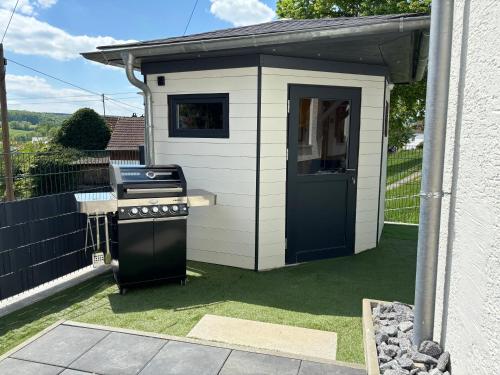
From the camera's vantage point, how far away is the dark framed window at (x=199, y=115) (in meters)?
4.75

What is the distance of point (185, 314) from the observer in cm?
354

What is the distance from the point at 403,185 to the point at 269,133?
551cm

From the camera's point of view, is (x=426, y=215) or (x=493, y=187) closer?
(x=493, y=187)

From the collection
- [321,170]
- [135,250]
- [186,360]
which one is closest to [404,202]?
[321,170]

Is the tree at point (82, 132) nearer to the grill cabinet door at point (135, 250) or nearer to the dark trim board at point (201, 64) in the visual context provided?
the dark trim board at point (201, 64)

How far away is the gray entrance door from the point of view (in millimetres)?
4781

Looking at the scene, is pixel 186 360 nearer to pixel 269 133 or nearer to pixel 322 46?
pixel 269 133

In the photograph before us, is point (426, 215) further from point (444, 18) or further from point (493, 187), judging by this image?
point (444, 18)

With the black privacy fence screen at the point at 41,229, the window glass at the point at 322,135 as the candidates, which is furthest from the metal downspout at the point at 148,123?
the window glass at the point at 322,135

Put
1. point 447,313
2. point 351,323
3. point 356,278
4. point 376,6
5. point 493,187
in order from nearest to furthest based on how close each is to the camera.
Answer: point 493,187 → point 447,313 → point 351,323 → point 356,278 → point 376,6

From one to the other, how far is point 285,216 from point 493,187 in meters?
3.33

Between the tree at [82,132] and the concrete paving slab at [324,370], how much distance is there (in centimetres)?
2497

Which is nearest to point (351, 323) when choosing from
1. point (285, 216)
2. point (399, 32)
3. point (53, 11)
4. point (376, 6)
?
point (285, 216)

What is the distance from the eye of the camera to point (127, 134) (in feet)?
72.6
